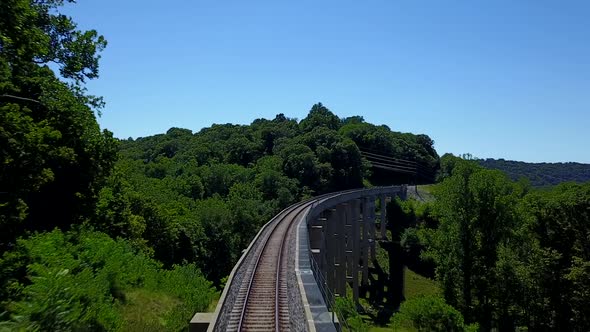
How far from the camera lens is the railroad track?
39.9ft

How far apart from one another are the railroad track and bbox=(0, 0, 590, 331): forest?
180 cm

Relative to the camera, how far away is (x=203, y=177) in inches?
2650

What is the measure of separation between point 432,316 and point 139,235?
17.5 m

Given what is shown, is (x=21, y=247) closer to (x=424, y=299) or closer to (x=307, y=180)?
(x=424, y=299)

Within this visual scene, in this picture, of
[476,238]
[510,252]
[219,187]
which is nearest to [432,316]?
[510,252]

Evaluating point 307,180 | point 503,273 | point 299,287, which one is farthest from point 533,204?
point 307,180

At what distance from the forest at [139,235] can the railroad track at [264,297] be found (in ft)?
5.90

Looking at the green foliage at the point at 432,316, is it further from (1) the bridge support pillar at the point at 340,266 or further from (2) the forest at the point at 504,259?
(1) the bridge support pillar at the point at 340,266

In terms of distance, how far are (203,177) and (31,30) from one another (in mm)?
58189

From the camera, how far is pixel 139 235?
91.4ft

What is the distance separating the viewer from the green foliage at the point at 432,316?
70.1 ft

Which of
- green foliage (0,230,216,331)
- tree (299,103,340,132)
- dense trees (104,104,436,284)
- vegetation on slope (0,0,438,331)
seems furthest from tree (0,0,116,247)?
tree (299,103,340,132)

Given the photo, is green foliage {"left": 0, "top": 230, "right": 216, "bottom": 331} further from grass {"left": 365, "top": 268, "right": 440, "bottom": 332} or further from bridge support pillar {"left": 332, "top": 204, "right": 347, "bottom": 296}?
grass {"left": 365, "top": 268, "right": 440, "bottom": 332}

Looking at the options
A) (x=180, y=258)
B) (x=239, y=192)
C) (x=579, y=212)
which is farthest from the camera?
(x=239, y=192)
